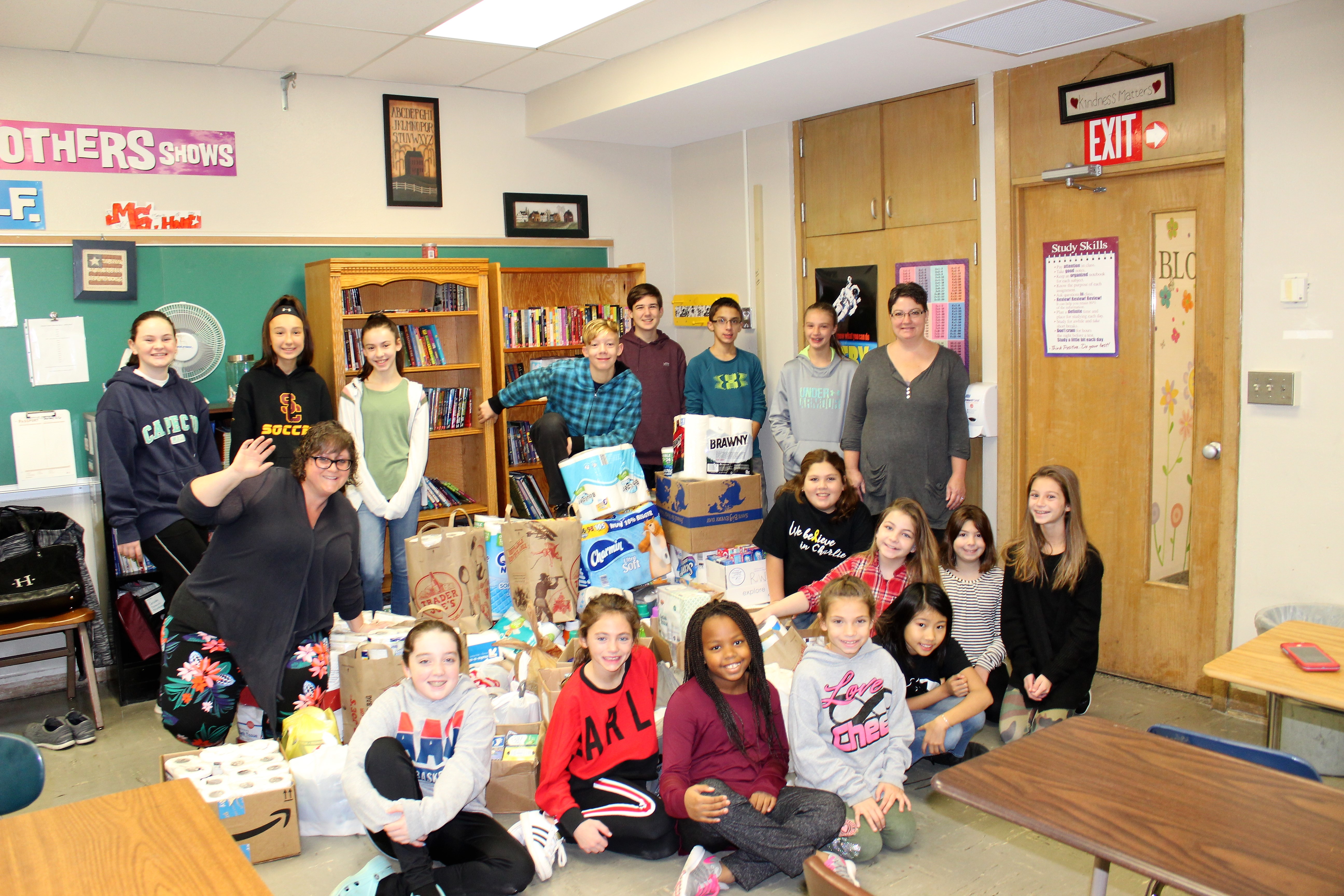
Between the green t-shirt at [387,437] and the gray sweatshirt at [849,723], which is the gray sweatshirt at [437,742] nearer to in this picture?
the gray sweatshirt at [849,723]

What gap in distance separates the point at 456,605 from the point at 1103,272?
2917 mm

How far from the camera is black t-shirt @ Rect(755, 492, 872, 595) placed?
376cm

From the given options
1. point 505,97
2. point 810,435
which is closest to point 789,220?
point 810,435

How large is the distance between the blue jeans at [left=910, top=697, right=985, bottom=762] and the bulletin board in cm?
166

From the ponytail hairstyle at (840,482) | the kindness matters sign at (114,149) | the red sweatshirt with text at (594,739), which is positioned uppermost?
the kindness matters sign at (114,149)

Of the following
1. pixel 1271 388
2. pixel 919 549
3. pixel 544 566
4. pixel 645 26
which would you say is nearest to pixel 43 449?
pixel 544 566

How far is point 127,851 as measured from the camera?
1.65 m

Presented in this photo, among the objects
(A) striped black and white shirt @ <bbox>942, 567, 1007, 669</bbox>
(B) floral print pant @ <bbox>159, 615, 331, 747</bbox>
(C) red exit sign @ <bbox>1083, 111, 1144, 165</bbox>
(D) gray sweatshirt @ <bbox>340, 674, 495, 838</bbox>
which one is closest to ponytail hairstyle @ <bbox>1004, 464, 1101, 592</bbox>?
(A) striped black and white shirt @ <bbox>942, 567, 1007, 669</bbox>

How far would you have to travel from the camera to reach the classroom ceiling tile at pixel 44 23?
3646 mm

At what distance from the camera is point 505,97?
5.48 meters

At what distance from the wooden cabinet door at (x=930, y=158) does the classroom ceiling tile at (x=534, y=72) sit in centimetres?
146

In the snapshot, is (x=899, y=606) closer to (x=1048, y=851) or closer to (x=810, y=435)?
(x=1048, y=851)

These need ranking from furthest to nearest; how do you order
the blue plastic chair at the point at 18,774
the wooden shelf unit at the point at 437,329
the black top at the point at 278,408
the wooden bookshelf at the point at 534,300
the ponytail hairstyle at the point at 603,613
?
the wooden bookshelf at the point at 534,300
the wooden shelf unit at the point at 437,329
the black top at the point at 278,408
the ponytail hairstyle at the point at 603,613
the blue plastic chair at the point at 18,774

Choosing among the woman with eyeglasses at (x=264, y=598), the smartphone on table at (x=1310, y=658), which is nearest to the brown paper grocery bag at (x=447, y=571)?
the woman with eyeglasses at (x=264, y=598)
